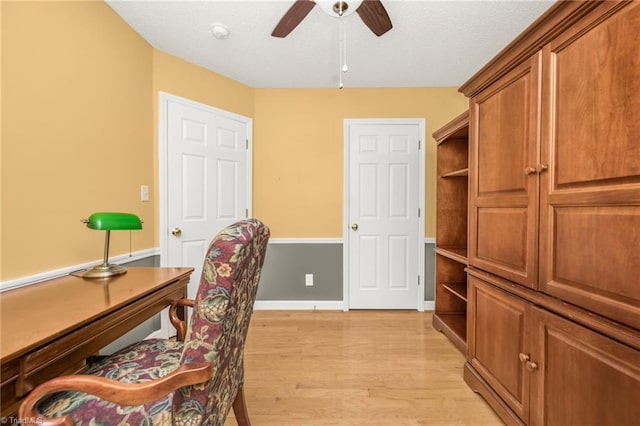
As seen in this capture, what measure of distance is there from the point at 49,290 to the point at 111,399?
778 mm

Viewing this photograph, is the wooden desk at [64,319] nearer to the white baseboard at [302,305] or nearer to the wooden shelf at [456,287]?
the white baseboard at [302,305]

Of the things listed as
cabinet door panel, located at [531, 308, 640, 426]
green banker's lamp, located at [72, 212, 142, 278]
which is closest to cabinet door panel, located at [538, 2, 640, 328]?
cabinet door panel, located at [531, 308, 640, 426]

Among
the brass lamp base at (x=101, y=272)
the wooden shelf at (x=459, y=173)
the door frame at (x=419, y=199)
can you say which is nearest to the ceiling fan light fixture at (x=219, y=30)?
the door frame at (x=419, y=199)

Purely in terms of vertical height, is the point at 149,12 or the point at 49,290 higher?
the point at 149,12

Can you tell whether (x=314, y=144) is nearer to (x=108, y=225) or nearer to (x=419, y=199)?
(x=419, y=199)

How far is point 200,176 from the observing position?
2.53 m

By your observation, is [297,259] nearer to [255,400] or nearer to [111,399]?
[255,400]

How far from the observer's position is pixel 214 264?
742mm

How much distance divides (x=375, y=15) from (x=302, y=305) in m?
2.64

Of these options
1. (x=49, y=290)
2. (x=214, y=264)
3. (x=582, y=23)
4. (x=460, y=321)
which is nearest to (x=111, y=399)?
(x=214, y=264)

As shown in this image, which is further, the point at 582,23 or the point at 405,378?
the point at 405,378

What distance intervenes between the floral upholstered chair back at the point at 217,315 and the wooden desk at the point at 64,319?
373mm

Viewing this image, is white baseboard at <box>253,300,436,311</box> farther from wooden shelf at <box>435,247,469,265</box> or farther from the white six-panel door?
wooden shelf at <box>435,247,469,265</box>

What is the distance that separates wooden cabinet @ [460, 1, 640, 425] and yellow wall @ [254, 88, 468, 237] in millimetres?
1463
